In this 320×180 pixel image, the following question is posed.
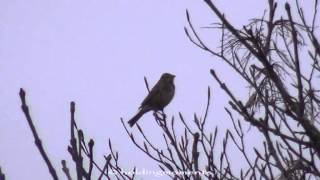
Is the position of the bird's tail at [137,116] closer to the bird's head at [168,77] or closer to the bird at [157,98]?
the bird at [157,98]

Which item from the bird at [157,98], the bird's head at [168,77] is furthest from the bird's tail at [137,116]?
the bird's head at [168,77]

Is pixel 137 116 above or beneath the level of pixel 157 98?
beneath

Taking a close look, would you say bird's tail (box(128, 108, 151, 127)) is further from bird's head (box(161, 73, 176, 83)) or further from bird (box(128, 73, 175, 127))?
bird's head (box(161, 73, 176, 83))

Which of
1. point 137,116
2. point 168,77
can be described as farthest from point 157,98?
point 168,77

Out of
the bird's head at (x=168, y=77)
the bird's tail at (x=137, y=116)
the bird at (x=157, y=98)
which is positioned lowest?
the bird's tail at (x=137, y=116)

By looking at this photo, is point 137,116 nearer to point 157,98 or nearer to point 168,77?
point 157,98

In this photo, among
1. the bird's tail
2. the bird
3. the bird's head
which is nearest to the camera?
the bird's tail

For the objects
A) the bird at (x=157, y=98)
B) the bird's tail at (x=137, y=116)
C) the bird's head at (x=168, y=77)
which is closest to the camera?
the bird's tail at (x=137, y=116)

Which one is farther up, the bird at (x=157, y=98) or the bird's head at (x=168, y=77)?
the bird's head at (x=168, y=77)

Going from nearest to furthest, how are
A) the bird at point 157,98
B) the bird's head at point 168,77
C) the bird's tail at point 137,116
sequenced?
the bird's tail at point 137,116
the bird at point 157,98
the bird's head at point 168,77

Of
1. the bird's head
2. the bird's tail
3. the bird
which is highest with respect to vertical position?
the bird's head

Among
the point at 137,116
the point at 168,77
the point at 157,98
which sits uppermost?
the point at 168,77

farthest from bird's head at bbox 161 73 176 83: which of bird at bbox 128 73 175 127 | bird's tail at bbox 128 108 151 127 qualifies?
bird's tail at bbox 128 108 151 127

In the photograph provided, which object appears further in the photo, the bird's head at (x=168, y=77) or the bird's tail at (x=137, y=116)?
the bird's head at (x=168, y=77)
